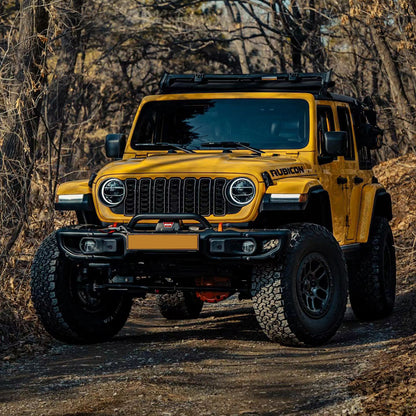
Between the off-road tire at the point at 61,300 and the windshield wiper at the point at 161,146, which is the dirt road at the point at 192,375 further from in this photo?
the windshield wiper at the point at 161,146

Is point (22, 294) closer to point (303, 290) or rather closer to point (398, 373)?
point (303, 290)

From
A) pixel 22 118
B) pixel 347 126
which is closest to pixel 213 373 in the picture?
pixel 347 126

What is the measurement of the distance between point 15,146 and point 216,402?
5.29m

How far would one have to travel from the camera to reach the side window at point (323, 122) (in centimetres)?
846

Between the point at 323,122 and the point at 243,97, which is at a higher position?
the point at 243,97

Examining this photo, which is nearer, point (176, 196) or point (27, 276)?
point (176, 196)

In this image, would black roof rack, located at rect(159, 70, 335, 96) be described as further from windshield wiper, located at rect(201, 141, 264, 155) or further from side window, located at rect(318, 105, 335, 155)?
windshield wiper, located at rect(201, 141, 264, 155)

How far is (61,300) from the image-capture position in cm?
775

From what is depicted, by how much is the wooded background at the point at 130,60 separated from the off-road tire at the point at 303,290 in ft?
10.9

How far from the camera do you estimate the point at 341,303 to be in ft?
25.5

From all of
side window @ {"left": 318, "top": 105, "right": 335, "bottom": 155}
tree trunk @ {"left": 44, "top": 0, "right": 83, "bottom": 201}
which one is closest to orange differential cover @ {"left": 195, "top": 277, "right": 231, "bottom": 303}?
side window @ {"left": 318, "top": 105, "right": 335, "bottom": 155}

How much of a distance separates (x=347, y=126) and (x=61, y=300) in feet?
11.0

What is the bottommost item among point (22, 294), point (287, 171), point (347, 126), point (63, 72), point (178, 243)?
point (22, 294)

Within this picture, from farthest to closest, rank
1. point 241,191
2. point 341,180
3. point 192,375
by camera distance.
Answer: point 341,180 → point 241,191 → point 192,375
